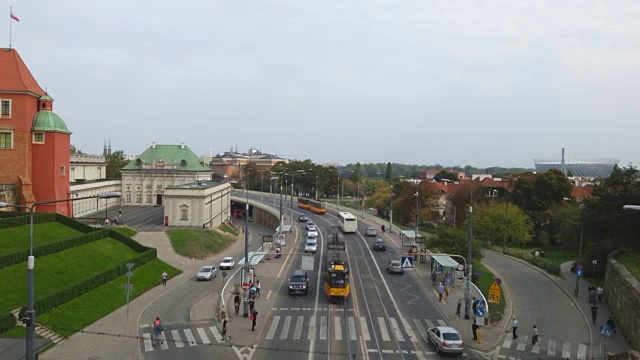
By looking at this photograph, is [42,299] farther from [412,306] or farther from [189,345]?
[412,306]

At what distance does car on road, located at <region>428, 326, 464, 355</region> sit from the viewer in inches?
1104

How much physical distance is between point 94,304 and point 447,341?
2213 cm

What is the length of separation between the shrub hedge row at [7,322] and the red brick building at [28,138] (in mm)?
30529

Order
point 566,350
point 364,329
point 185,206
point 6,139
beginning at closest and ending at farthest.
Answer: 1. point 566,350
2. point 364,329
3. point 6,139
4. point 185,206

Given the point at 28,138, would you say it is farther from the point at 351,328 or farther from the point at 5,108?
the point at 351,328

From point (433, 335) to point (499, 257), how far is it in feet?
119

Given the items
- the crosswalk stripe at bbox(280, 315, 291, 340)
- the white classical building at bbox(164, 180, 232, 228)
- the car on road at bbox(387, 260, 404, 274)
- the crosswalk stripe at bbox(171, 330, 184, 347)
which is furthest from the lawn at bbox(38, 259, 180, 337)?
the white classical building at bbox(164, 180, 232, 228)

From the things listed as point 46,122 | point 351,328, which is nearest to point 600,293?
Answer: point 351,328

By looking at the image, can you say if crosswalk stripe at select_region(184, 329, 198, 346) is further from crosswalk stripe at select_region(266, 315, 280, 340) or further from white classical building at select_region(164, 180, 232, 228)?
white classical building at select_region(164, 180, 232, 228)

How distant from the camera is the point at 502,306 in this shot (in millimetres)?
39688

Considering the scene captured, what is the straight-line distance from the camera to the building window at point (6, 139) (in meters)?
56.4

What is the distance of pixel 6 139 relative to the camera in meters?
56.6

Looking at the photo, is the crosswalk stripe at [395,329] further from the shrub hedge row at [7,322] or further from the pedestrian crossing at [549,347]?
the shrub hedge row at [7,322]

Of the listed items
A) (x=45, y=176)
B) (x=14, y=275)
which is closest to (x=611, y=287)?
(x=14, y=275)
